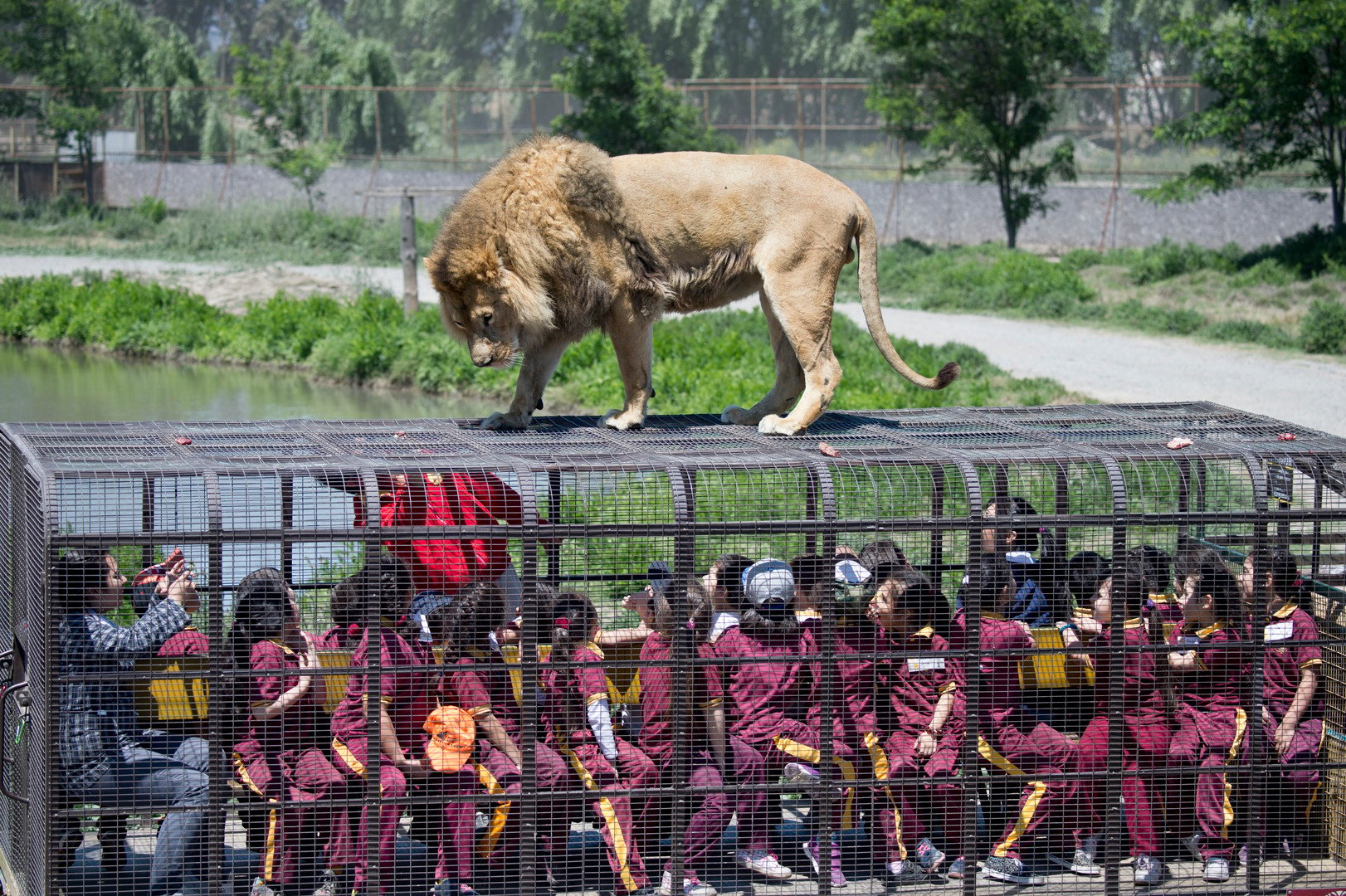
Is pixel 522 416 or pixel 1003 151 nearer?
pixel 522 416

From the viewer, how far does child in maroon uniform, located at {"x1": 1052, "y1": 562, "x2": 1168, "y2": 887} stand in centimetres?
527

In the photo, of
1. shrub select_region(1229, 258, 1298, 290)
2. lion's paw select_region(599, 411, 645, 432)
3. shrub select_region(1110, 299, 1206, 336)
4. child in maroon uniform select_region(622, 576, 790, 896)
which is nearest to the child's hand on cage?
child in maroon uniform select_region(622, 576, 790, 896)

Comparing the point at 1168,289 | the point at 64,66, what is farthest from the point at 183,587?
the point at 64,66

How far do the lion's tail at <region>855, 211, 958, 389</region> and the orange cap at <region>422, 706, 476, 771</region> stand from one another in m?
2.75

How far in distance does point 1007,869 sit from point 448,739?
206 centimetres

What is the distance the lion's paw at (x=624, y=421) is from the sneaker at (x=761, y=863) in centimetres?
196

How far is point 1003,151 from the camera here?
26.6 metres

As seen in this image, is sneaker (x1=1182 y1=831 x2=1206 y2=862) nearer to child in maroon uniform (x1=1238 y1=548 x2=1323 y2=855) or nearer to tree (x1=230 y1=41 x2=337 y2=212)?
child in maroon uniform (x1=1238 y1=548 x2=1323 y2=855)

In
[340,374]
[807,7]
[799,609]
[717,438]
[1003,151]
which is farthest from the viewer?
[807,7]

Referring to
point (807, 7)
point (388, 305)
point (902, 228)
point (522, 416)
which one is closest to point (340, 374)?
point (388, 305)

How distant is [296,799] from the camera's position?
15.9 feet

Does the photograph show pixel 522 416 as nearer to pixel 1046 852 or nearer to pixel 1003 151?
pixel 1046 852

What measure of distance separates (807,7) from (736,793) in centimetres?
4898

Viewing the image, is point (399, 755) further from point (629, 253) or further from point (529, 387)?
point (629, 253)
